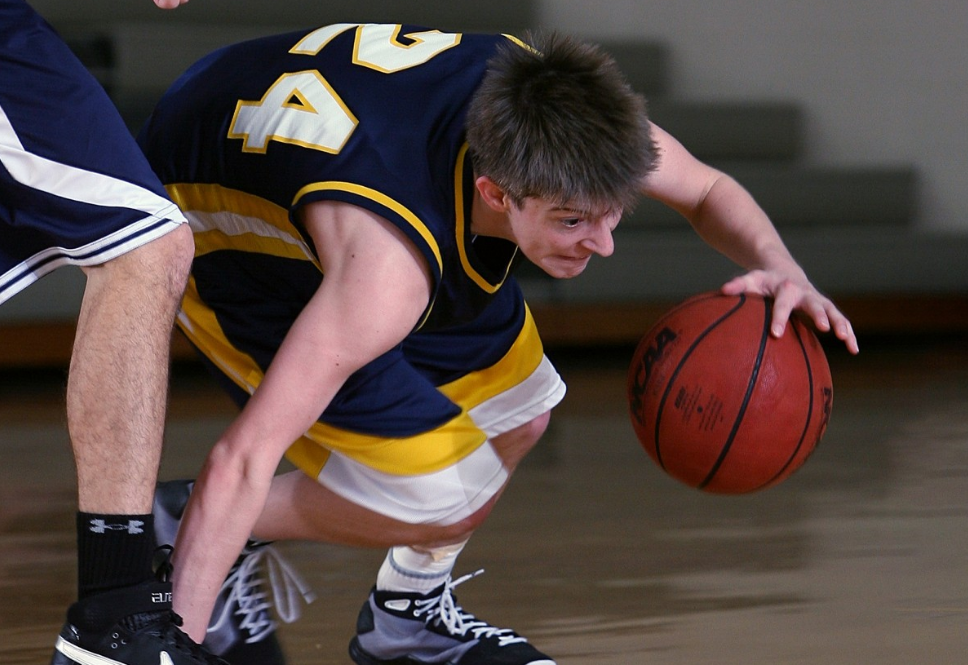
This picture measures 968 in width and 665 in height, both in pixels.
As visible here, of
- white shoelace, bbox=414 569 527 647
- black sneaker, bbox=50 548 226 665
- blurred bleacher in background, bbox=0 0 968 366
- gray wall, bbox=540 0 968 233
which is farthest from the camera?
gray wall, bbox=540 0 968 233

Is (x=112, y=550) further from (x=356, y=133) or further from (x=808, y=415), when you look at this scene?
(x=808, y=415)

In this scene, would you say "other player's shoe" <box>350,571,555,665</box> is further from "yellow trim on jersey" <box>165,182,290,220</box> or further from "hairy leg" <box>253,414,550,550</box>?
"yellow trim on jersey" <box>165,182,290,220</box>

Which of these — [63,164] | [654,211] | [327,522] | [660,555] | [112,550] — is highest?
[63,164]

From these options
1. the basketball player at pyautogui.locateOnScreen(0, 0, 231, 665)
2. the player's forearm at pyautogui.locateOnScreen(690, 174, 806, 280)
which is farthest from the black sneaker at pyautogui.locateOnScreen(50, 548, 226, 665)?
the player's forearm at pyautogui.locateOnScreen(690, 174, 806, 280)

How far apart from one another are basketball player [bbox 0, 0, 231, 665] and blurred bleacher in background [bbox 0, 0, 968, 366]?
306cm

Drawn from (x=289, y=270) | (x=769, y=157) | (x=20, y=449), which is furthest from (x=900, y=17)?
(x=289, y=270)

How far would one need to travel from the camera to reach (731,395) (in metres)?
1.57

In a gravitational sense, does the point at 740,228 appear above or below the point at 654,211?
above

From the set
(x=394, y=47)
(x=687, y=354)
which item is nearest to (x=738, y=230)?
(x=687, y=354)

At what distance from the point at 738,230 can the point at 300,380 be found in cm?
71

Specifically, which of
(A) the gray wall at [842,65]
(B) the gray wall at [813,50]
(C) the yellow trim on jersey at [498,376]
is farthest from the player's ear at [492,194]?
(A) the gray wall at [842,65]

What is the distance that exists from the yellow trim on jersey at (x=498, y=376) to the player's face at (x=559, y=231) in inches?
15.4

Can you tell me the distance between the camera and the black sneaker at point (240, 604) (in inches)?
65.8

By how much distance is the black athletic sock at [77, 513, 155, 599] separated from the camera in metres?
1.28
